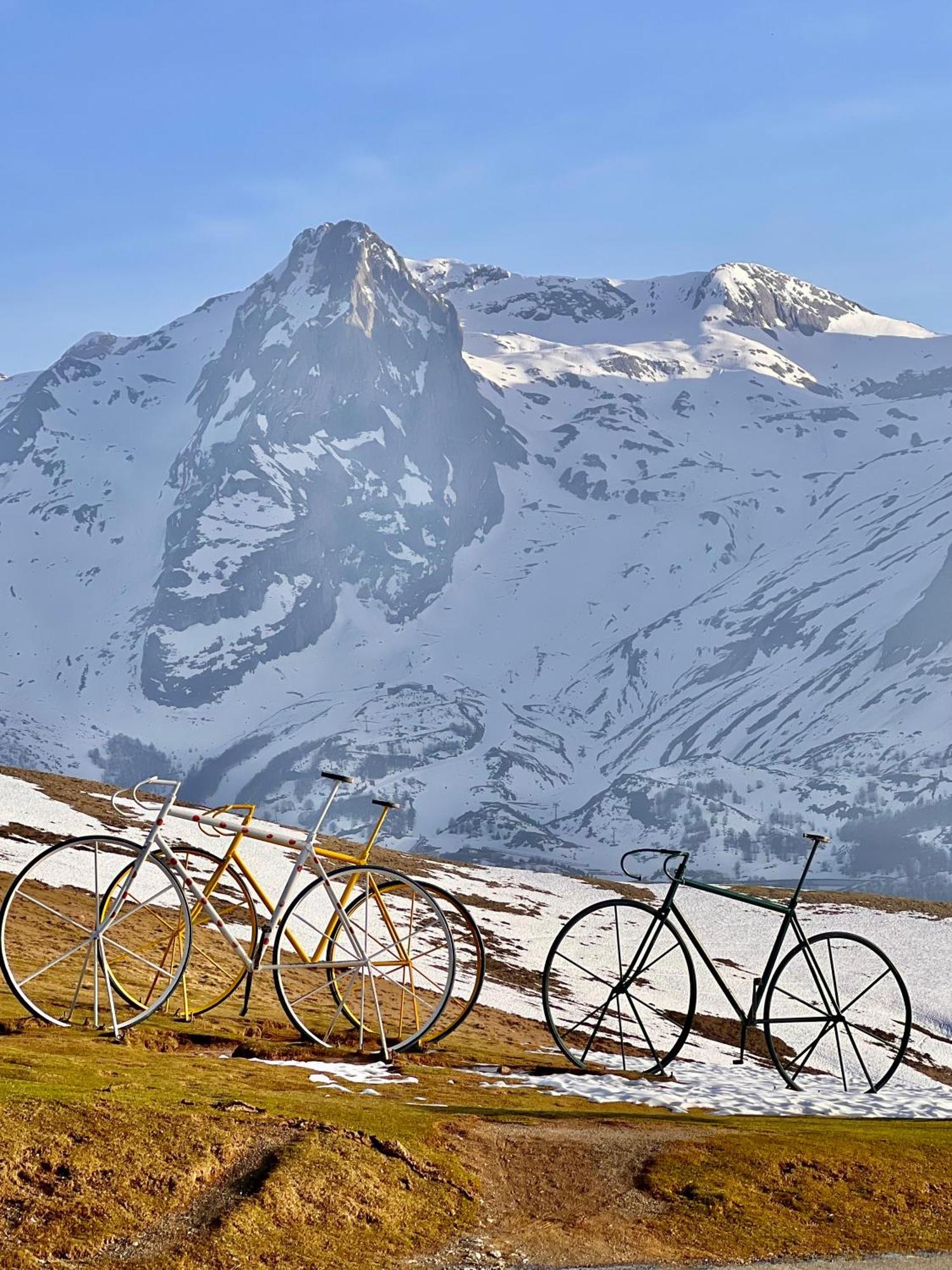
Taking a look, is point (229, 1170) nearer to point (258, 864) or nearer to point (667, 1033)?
point (667, 1033)

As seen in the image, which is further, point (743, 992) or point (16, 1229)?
point (743, 992)

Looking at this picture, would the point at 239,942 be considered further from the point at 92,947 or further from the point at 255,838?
the point at 92,947

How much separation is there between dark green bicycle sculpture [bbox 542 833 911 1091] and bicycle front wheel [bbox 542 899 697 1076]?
0.09 metres

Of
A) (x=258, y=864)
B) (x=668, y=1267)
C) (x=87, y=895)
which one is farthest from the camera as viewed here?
(x=258, y=864)

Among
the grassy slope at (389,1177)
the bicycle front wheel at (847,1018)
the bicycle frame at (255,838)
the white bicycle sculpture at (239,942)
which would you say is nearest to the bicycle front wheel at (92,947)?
the white bicycle sculpture at (239,942)

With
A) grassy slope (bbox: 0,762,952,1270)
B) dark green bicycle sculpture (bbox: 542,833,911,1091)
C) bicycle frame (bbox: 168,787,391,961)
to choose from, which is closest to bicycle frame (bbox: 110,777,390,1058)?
bicycle frame (bbox: 168,787,391,961)

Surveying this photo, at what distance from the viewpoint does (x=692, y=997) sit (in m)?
23.5

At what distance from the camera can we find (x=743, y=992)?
218 feet

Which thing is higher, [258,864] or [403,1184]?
[403,1184]

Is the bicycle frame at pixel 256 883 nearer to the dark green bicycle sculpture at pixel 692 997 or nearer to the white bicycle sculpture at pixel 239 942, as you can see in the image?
the white bicycle sculpture at pixel 239 942

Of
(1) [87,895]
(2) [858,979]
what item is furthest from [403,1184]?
(2) [858,979]

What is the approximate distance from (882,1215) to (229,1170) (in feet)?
25.9

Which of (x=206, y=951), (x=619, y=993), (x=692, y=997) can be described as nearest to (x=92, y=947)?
(x=619, y=993)

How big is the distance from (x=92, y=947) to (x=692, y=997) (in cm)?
1089
